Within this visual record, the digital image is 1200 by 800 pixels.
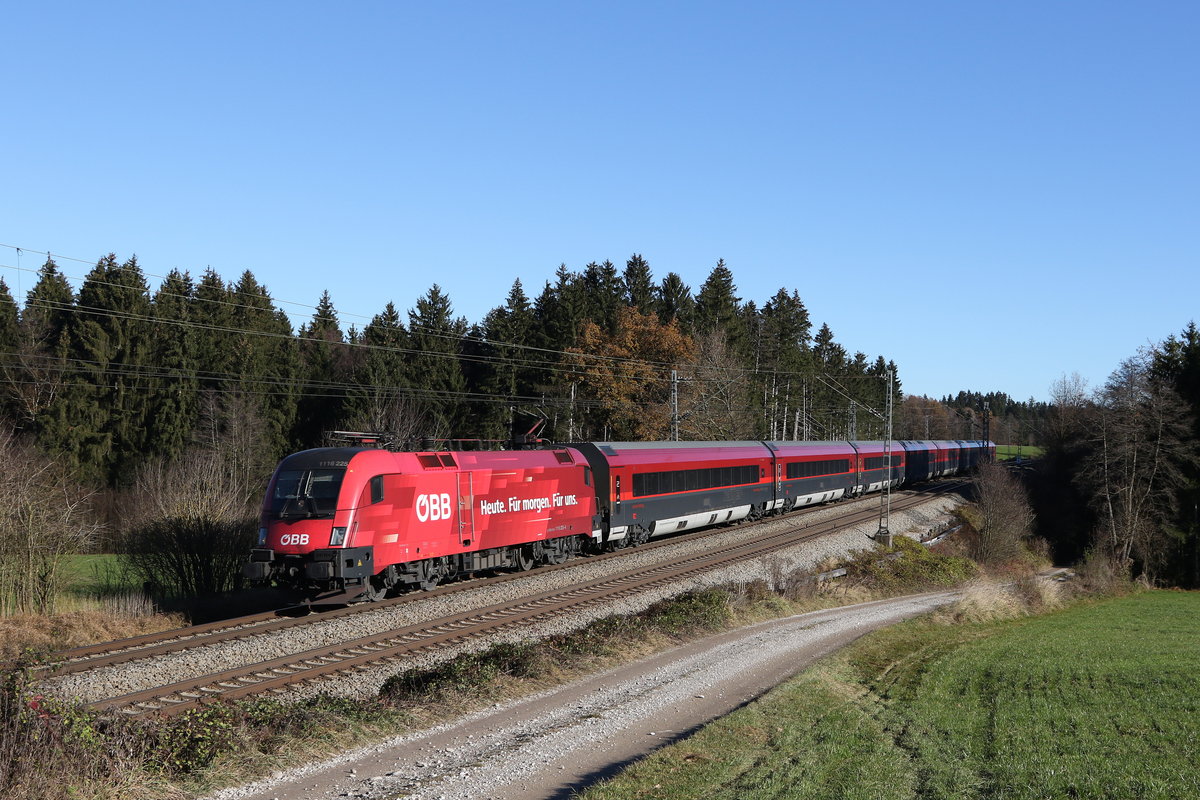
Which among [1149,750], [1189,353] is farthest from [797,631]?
[1189,353]

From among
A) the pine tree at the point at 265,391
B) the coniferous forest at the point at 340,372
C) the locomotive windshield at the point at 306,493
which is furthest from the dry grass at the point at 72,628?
the pine tree at the point at 265,391

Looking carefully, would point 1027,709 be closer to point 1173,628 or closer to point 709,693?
point 709,693

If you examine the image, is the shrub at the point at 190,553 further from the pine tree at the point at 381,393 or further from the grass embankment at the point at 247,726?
the pine tree at the point at 381,393

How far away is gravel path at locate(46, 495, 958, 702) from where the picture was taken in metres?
14.1

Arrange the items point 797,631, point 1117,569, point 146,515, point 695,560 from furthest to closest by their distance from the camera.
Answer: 1. point 1117,569
2. point 695,560
3. point 146,515
4. point 797,631

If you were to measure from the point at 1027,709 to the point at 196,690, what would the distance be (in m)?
13.1

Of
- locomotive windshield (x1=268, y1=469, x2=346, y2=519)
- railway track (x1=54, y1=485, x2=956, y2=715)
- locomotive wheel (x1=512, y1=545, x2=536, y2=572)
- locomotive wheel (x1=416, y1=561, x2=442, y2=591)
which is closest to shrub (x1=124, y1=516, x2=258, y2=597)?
locomotive windshield (x1=268, y1=469, x2=346, y2=519)

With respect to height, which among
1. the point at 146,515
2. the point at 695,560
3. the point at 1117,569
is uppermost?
the point at 146,515

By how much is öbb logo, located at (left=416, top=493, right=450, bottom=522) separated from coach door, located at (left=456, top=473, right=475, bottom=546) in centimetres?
61

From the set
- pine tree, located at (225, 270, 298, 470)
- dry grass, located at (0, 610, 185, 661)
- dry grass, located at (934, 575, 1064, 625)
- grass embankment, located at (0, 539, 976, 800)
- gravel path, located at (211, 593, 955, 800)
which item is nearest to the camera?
grass embankment, located at (0, 539, 976, 800)

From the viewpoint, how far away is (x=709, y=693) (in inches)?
567

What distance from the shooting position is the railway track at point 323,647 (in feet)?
43.8

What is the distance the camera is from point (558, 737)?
37.4 feet

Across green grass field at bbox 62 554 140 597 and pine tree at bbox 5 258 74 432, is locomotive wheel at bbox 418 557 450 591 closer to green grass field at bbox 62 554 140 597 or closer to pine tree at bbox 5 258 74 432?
green grass field at bbox 62 554 140 597
